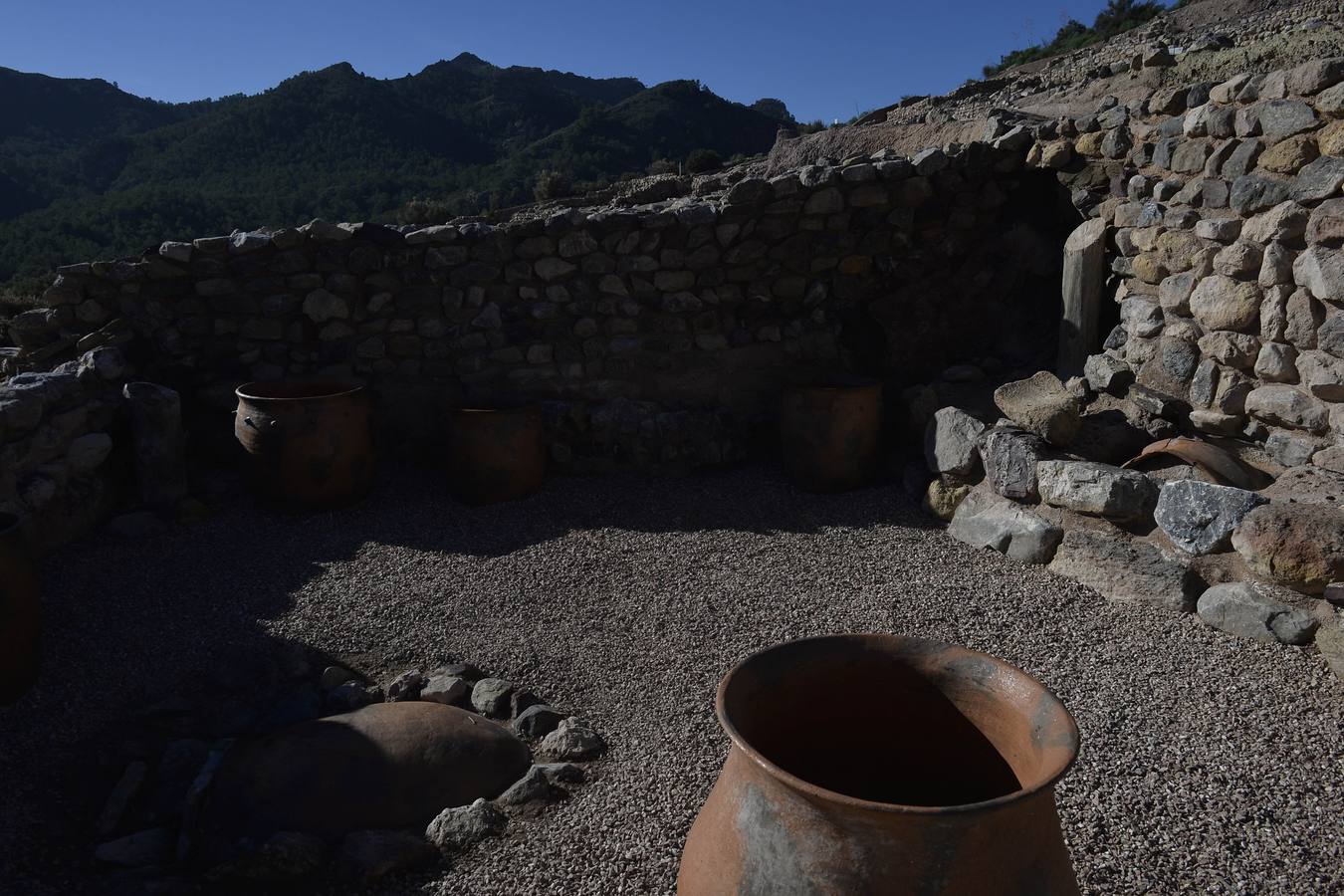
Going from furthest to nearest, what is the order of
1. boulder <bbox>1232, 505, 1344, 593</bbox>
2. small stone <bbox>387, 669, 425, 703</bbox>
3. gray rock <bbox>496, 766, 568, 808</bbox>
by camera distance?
small stone <bbox>387, 669, 425, 703</bbox>, boulder <bbox>1232, 505, 1344, 593</bbox>, gray rock <bbox>496, 766, 568, 808</bbox>

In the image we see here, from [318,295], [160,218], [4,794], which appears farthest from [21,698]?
[160,218]

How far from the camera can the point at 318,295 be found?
613cm

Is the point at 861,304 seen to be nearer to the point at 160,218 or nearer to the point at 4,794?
the point at 4,794

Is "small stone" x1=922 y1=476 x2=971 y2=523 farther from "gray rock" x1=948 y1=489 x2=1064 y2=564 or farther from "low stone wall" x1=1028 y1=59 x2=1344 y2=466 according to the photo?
"low stone wall" x1=1028 y1=59 x2=1344 y2=466

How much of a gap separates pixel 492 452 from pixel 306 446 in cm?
110

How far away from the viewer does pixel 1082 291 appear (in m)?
5.50

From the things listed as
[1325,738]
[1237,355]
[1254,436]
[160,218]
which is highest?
[160,218]

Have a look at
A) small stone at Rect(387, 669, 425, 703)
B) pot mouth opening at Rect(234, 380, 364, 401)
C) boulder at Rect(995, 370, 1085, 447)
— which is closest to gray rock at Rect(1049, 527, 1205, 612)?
boulder at Rect(995, 370, 1085, 447)

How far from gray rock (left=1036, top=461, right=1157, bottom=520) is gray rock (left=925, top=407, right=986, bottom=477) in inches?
21.9

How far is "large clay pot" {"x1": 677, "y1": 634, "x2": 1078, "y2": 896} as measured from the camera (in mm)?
1465

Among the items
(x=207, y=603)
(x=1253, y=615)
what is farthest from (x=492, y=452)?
(x=1253, y=615)

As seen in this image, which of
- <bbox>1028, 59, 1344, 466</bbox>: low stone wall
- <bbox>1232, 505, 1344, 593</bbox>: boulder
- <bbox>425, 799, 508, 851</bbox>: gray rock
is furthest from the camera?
<bbox>1028, 59, 1344, 466</bbox>: low stone wall

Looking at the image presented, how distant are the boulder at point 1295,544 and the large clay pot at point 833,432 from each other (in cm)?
232

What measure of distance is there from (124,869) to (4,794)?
666 mm
